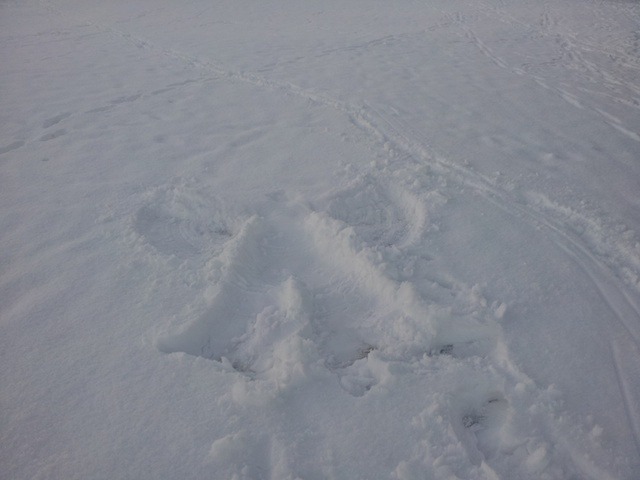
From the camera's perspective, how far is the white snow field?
1.62 metres

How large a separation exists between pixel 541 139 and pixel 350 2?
1105 centimetres

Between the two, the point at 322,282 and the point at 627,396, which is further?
the point at 322,282

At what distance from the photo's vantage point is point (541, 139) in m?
3.83

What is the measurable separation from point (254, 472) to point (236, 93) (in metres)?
4.79

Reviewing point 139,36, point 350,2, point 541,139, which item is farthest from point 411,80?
point 350,2

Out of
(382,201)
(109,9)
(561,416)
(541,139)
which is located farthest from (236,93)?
(109,9)

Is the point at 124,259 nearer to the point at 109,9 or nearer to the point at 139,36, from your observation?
the point at 139,36

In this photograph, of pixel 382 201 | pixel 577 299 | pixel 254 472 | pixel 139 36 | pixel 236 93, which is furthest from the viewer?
pixel 139 36

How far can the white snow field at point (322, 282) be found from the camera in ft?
5.31

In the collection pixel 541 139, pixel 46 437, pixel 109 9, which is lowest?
pixel 46 437

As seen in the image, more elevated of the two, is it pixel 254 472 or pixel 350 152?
pixel 350 152

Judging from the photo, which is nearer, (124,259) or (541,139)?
(124,259)

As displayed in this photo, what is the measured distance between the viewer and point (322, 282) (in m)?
2.36

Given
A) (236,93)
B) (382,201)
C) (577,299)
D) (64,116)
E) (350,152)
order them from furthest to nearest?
(236,93)
(64,116)
(350,152)
(382,201)
(577,299)
